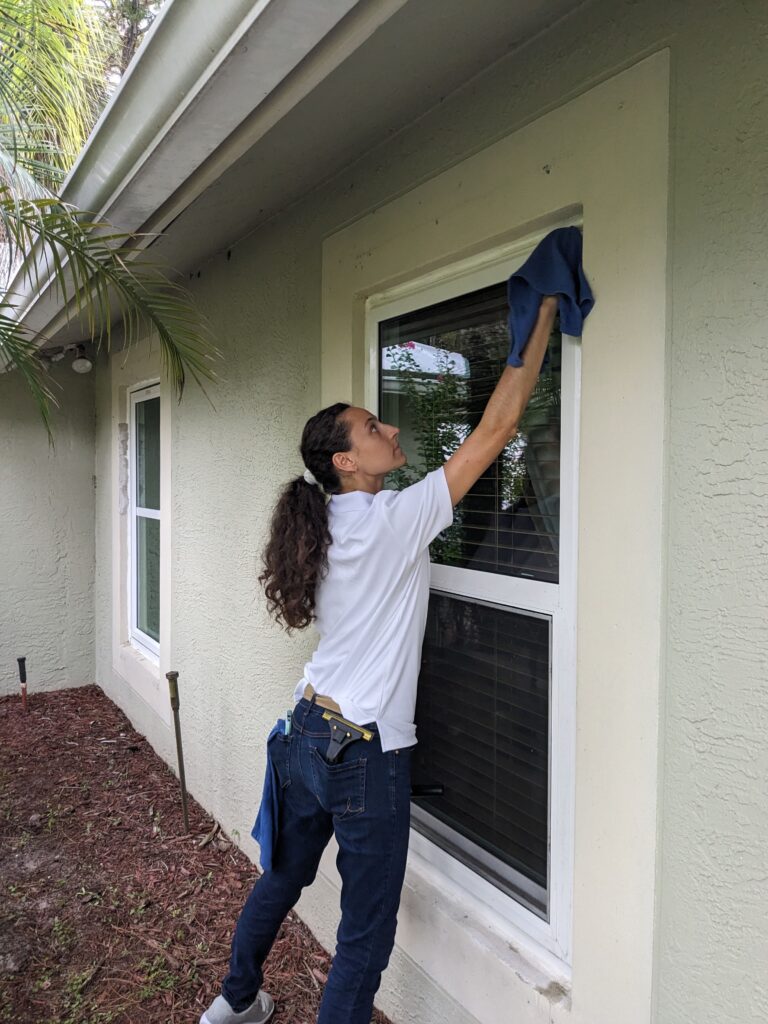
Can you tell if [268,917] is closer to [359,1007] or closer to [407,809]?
[359,1007]

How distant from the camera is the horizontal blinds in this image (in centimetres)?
182

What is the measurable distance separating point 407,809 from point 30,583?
16.4ft

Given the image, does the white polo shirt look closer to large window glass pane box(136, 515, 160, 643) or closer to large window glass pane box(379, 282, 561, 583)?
large window glass pane box(379, 282, 561, 583)

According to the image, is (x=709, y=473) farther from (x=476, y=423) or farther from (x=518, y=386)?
(x=476, y=423)

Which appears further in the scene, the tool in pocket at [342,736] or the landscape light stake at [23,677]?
the landscape light stake at [23,677]

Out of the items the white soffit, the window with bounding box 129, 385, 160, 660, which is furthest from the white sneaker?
the window with bounding box 129, 385, 160, 660

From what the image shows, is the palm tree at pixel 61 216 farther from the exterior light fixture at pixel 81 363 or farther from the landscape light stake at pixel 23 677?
the landscape light stake at pixel 23 677

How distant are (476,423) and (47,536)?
16.2 feet

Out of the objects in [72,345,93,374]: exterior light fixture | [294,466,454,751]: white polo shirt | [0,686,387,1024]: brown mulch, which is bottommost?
[0,686,387,1024]: brown mulch

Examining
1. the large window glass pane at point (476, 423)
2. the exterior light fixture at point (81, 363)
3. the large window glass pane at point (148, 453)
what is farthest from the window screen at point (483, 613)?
the exterior light fixture at point (81, 363)

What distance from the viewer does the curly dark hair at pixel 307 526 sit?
190 cm

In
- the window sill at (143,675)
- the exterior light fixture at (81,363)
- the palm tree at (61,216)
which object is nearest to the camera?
the palm tree at (61,216)

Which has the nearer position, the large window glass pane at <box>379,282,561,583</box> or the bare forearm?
the bare forearm

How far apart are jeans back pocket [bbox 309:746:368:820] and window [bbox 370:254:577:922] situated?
0.44 m
